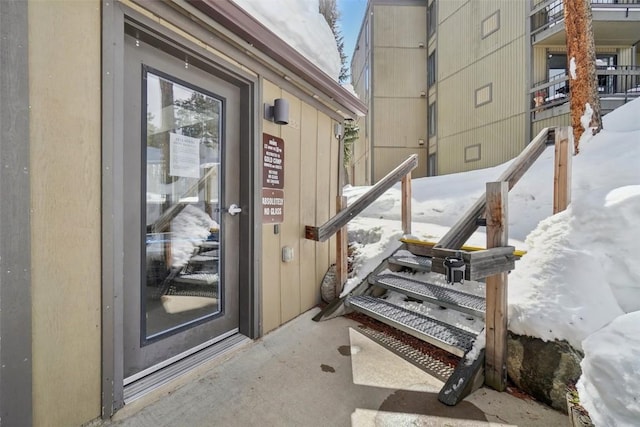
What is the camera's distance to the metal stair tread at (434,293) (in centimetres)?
248

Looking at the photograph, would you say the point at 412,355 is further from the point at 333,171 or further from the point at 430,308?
the point at 333,171

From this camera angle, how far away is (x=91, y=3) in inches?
59.3

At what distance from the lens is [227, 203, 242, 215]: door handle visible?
2486 mm

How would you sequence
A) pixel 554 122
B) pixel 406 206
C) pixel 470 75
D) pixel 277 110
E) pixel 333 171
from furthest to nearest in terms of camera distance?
pixel 470 75
pixel 554 122
pixel 406 206
pixel 333 171
pixel 277 110

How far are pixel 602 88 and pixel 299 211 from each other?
11.2 meters

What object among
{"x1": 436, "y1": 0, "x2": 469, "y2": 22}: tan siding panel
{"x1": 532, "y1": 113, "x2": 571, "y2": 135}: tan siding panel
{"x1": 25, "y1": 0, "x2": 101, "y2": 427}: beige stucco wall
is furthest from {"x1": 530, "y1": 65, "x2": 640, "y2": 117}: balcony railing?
{"x1": 25, "y1": 0, "x2": 101, "y2": 427}: beige stucco wall

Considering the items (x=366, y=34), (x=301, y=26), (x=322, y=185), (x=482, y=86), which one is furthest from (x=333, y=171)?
(x=366, y=34)

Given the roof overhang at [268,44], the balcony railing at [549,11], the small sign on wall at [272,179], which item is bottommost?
the small sign on wall at [272,179]

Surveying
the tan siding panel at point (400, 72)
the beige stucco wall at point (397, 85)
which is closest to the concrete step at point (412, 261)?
the beige stucco wall at point (397, 85)

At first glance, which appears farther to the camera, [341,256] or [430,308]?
[341,256]

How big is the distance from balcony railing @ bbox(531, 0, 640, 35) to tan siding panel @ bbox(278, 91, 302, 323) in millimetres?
10097

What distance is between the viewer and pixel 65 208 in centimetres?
144

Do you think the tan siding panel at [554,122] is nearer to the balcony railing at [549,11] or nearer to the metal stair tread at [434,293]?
the balcony railing at [549,11]

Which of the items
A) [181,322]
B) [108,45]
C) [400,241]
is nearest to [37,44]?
[108,45]
